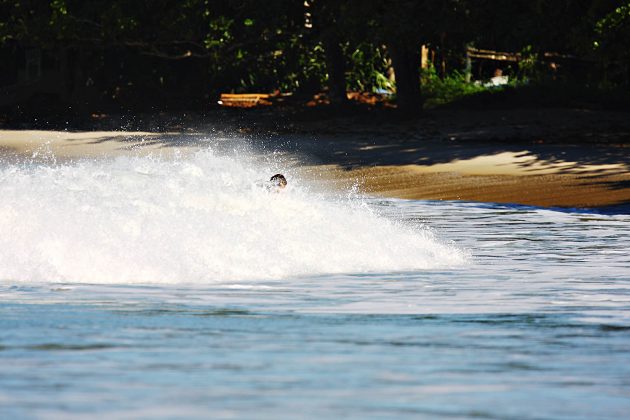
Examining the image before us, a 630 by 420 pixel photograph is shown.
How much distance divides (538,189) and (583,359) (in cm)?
1768

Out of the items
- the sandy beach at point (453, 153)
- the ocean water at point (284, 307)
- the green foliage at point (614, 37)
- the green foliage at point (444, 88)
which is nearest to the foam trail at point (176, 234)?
the ocean water at point (284, 307)

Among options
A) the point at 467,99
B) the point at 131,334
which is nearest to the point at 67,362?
the point at 131,334

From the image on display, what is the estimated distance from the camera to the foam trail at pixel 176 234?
1334cm

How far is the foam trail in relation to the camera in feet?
43.8

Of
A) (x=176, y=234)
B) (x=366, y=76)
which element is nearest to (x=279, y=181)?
(x=176, y=234)

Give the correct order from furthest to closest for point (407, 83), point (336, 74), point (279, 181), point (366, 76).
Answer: point (366, 76) → point (336, 74) → point (407, 83) → point (279, 181)

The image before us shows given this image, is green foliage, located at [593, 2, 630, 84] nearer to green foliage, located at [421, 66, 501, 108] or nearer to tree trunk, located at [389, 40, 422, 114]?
tree trunk, located at [389, 40, 422, 114]

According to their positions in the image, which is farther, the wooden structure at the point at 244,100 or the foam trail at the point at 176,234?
the wooden structure at the point at 244,100

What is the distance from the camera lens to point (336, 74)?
140ft

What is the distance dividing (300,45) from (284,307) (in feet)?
109

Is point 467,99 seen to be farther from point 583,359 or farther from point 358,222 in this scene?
point 583,359

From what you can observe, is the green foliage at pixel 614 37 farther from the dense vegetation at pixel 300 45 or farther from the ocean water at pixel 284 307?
the ocean water at pixel 284 307

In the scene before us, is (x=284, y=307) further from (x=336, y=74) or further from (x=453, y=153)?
(x=336, y=74)

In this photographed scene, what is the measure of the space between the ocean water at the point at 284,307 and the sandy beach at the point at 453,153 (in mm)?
5580
